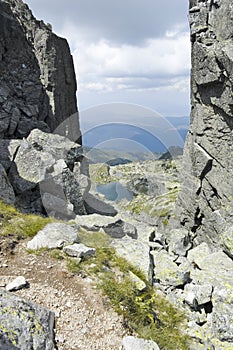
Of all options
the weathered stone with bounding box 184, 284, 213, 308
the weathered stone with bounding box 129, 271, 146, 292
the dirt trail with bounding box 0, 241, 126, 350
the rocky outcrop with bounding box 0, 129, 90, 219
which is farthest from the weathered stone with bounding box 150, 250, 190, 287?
the rocky outcrop with bounding box 0, 129, 90, 219

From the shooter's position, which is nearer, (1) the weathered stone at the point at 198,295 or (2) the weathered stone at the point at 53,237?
(1) the weathered stone at the point at 198,295

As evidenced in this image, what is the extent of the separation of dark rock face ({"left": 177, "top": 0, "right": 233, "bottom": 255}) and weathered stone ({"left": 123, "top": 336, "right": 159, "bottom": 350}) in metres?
23.8

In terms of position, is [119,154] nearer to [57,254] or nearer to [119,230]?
[119,230]

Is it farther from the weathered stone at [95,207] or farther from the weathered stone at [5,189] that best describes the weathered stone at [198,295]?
the weathered stone at [95,207]

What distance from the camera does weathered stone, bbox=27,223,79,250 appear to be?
12.8 meters

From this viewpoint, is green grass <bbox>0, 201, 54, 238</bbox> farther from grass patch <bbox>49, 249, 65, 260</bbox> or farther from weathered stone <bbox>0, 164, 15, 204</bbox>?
weathered stone <bbox>0, 164, 15, 204</bbox>

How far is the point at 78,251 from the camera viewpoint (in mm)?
12320

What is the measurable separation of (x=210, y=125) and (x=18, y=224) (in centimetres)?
2824

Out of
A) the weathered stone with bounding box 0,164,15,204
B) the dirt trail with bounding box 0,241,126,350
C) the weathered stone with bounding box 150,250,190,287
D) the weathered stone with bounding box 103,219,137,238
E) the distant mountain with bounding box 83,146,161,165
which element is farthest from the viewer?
the distant mountain with bounding box 83,146,161,165

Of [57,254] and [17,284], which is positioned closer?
[17,284]

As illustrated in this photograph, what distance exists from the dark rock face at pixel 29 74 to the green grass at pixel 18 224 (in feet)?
81.1

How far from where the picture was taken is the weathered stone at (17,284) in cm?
965

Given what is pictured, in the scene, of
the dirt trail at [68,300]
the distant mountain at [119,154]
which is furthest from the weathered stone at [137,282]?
the distant mountain at [119,154]

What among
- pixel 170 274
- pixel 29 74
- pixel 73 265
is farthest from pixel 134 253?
pixel 29 74
